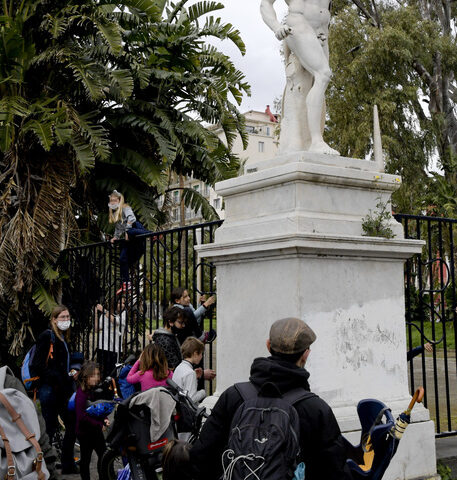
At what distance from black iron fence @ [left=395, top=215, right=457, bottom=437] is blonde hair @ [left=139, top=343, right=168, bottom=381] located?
6.67 feet

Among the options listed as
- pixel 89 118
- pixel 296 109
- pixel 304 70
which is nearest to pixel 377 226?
pixel 296 109

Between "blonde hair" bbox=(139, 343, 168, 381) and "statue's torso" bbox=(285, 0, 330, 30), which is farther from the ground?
"statue's torso" bbox=(285, 0, 330, 30)

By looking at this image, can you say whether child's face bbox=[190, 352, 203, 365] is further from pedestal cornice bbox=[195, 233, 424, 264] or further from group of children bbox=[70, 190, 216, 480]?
pedestal cornice bbox=[195, 233, 424, 264]

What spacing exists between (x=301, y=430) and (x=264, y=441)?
203mm

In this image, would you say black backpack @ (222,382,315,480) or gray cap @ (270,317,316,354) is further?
gray cap @ (270,317,316,354)

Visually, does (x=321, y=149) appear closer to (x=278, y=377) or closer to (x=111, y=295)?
(x=278, y=377)

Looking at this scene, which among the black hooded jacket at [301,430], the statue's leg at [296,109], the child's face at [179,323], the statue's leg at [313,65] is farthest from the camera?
the child's face at [179,323]

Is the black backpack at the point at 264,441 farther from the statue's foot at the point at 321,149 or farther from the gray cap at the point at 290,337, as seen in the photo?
the statue's foot at the point at 321,149

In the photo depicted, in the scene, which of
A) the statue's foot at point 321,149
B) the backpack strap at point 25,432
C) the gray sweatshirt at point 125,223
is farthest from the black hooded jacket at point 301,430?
the gray sweatshirt at point 125,223

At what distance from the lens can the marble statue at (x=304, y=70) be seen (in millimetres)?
5047

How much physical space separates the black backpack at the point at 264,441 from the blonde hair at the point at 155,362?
244 centimetres

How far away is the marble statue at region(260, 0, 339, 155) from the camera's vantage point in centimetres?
505

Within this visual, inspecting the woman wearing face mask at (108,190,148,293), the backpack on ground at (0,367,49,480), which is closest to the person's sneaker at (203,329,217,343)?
the woman wearing face mask at (108,190,148,293)

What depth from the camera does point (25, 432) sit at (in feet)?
12.1
